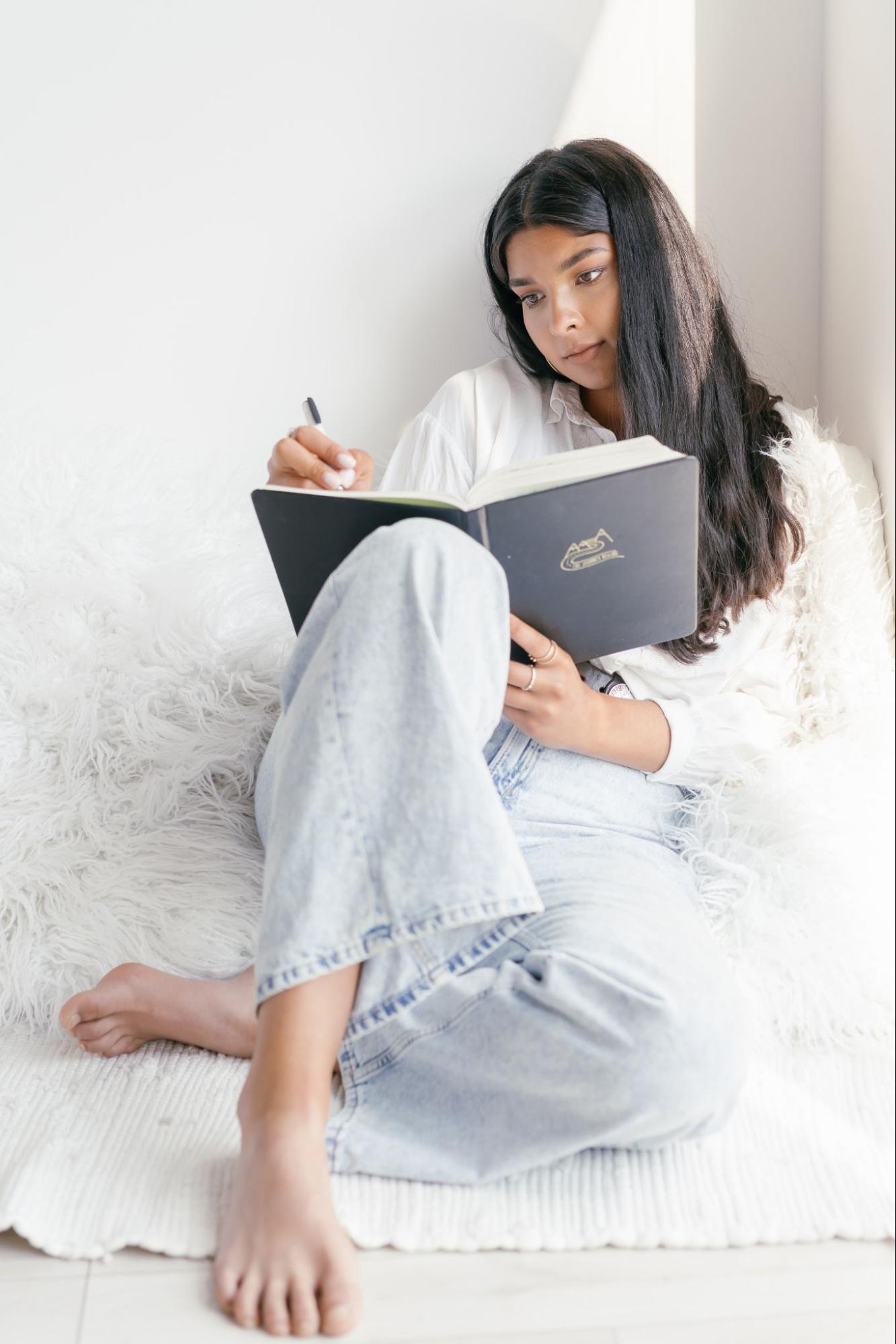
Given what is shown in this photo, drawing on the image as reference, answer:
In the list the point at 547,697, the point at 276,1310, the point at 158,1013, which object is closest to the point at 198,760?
the point at 158,1013

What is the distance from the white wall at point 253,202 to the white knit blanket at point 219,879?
0.42ft

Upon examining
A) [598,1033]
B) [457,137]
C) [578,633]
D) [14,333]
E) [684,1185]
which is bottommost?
[684,1185]

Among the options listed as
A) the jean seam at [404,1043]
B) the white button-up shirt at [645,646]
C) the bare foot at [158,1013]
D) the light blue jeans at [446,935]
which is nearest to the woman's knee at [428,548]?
the light blue jeans at [446,935]

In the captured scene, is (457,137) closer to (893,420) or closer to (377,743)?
(893,420)

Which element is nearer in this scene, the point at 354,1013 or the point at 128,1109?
the point at 354,1013

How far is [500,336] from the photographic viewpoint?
1625 mm

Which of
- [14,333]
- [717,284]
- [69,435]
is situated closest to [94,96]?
[14,333]

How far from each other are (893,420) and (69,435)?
3.34ft

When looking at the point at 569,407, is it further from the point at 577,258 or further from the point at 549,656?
the point at 549,656

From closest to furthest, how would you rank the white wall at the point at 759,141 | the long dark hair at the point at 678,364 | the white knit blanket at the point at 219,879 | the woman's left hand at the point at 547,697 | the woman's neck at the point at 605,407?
the white knit blanket at the point at 219,879
the woman's left hand at the point at 547,697
the long dark hair at the point at 678,364
the woman's neck at the point at 605,407
the white wall at the point at 759,141

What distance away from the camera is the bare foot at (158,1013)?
3.64 ft

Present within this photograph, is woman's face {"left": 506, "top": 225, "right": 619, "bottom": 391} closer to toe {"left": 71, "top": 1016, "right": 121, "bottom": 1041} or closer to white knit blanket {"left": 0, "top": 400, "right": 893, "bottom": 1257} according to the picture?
white knit blanket {"left": 0, "top": 400, "right": 893, "bottom": 1257}

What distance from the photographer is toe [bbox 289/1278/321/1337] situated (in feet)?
2.65

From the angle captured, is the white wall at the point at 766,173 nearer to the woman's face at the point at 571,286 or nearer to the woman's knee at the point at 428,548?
the woman's face at the point at 571,286
